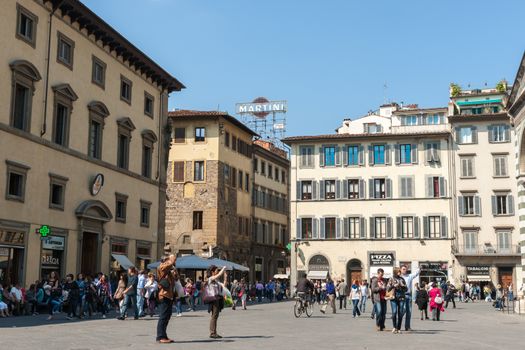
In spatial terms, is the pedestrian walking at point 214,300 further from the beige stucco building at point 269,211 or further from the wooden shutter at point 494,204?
the beige stucco building at point 269,211

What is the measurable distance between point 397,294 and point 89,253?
64.9 feet

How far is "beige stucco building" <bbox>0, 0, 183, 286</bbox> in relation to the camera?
26266mm

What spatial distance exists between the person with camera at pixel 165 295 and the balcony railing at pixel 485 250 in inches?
1798

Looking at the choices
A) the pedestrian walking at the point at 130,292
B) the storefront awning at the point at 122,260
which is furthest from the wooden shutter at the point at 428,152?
the pedestrian walking at the point at 130,292

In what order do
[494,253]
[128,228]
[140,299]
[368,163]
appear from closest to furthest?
[140,299], [128,228], [494,253], [368,163]

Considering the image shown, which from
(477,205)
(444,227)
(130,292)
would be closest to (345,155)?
(444,227)

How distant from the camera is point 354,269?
58.3 metres

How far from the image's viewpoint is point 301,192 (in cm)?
6028

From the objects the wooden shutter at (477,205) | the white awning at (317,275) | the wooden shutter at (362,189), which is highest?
the wooden shutter at (362,189)

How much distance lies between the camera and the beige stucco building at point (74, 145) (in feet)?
86.2

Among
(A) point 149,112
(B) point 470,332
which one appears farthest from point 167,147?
(B) point 470,332

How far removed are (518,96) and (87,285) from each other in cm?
1832

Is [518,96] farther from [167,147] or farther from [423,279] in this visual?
[423,279]

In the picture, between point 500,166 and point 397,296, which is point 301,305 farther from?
point 500,166
